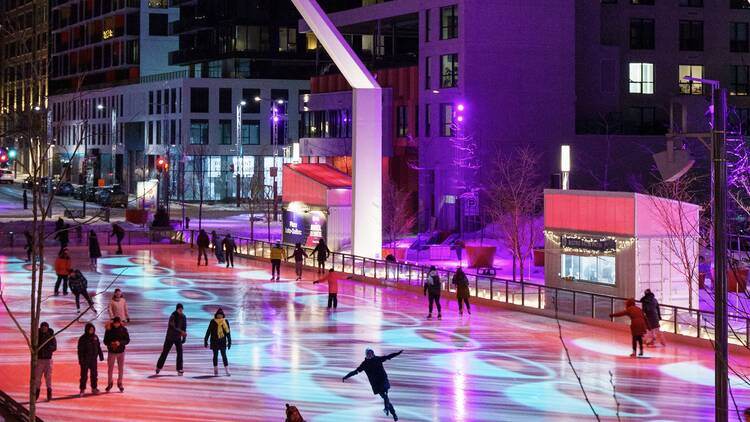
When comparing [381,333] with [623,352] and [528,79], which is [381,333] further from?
[528,79]

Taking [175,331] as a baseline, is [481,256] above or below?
above

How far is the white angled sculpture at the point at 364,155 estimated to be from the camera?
43.8m

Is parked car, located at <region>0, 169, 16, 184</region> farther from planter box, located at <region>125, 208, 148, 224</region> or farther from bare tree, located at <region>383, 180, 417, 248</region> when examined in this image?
bare tree, located at <region>383, 180, 417, 248</region>

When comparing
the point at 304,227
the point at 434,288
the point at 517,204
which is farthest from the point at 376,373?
the point at 304,227

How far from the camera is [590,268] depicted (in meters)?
34.7

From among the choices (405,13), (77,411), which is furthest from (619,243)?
(405,13)

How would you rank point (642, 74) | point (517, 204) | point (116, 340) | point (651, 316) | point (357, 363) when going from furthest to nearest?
1. point (642, 74)
2. point (517, 204)
3. point (651, 316)
4. point (357, 363)
5. point (116, 340)

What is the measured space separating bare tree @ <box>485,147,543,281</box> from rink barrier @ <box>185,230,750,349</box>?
3896mm

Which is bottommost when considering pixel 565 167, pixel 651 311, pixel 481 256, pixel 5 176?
pixel 651 311

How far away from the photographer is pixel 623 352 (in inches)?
1051

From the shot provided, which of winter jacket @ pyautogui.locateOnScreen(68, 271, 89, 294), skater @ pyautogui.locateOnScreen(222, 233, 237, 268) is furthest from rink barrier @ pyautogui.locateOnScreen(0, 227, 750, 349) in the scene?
winter jacket @ pyautogui.locateOnScreen(68, 271, 89, 294)

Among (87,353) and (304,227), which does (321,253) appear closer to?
(304,227)

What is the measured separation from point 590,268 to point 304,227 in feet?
69.0

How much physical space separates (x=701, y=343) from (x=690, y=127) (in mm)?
40103
